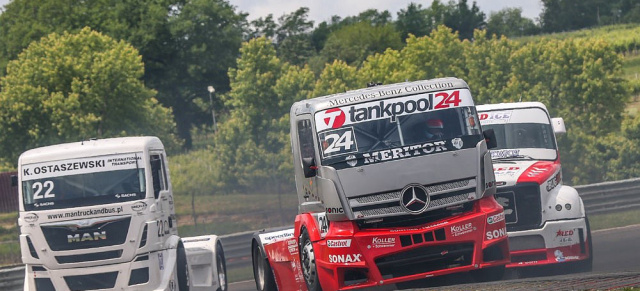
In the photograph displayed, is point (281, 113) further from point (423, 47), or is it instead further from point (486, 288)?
point (486, 288)

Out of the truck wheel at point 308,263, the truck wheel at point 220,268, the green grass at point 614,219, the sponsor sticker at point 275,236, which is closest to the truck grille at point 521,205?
the sponsor sticker at point 275,236

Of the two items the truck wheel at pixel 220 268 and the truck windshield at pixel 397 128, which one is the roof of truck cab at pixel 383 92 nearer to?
the truck windshield at pixel 397 128

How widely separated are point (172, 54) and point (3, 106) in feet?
109

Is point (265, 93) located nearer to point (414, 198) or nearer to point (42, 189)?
point (42, 189)

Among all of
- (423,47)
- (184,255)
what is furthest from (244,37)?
(184,255)

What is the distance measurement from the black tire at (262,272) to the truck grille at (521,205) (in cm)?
360

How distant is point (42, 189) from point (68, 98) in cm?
3611

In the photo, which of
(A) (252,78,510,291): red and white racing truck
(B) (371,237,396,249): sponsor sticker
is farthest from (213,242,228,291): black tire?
(B) (371,237,396,249): sponsor sticker

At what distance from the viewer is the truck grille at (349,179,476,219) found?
11977 mm

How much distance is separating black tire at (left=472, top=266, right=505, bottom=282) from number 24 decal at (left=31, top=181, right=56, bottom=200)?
21.0ft

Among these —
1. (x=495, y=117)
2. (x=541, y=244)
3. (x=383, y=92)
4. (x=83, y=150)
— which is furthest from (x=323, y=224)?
(x=495, y=117)

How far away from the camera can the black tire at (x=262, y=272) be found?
49.0 ft

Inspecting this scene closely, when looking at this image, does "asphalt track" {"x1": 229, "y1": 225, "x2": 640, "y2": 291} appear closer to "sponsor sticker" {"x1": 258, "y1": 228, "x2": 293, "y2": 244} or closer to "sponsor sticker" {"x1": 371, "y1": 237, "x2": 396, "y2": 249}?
"sponsor sticker" {"x1": 371, "y1": 237, "x2": 396, "y2": 249}

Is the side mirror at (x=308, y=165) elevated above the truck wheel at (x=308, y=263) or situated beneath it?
elevated above
